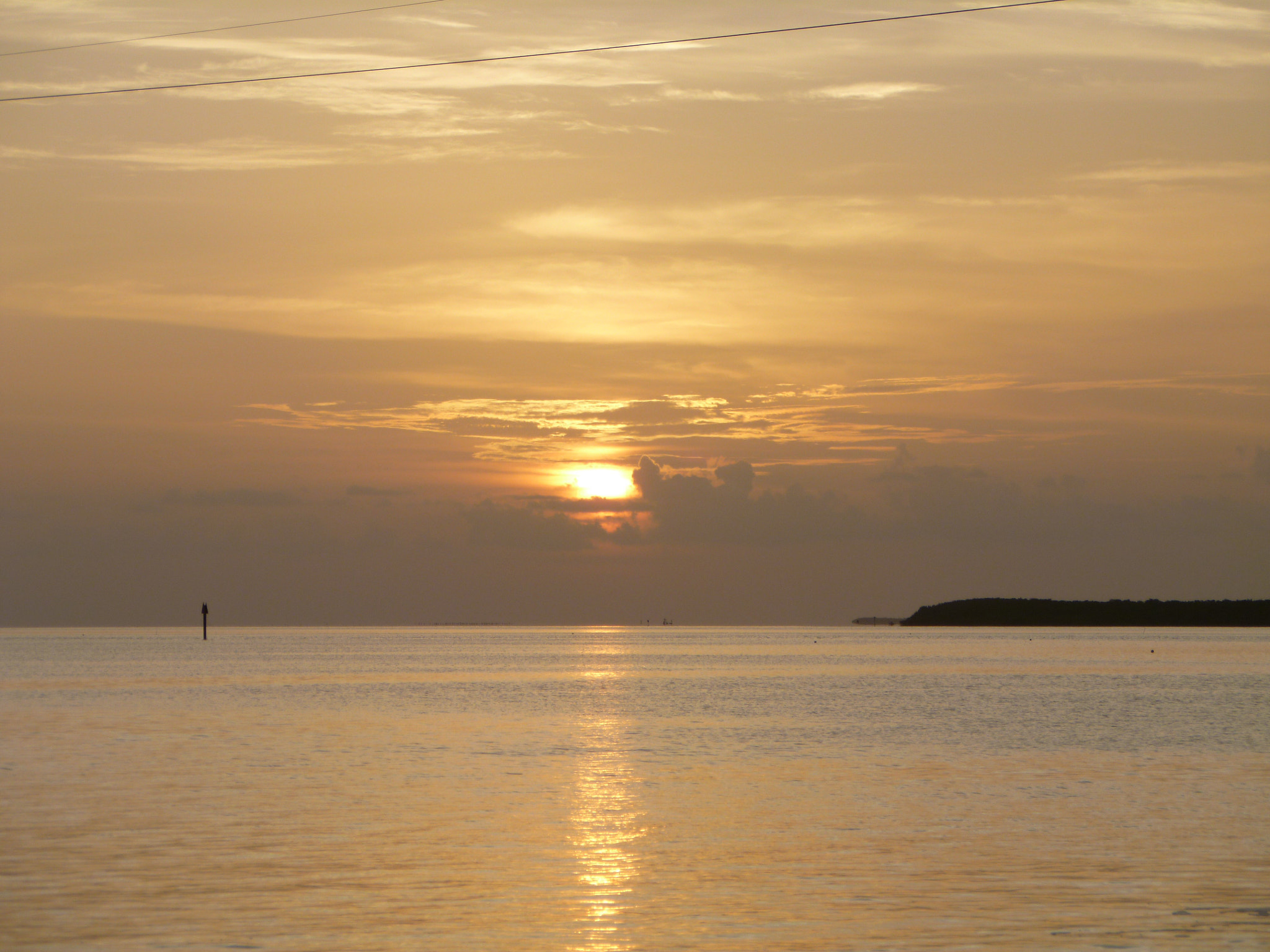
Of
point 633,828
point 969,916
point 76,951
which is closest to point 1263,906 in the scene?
point 969,916

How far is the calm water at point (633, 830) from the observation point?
18.4 metres

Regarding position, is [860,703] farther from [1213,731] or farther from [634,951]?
[634,951]

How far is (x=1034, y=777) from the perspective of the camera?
36.7 m

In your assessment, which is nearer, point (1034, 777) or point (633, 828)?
point (633, 828)

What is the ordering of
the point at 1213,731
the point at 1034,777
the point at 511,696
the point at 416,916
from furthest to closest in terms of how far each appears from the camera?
the point at 511,696
the point at 1213,731
the point at 1034,777
the point at 416,916

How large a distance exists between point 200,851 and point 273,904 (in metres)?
5.17

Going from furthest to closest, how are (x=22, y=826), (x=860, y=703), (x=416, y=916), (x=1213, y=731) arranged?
(x=860, y=703)
(x=1213, y=731)
(x=22, y=826)
(x=416, y=916)

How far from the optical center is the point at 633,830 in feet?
88.2

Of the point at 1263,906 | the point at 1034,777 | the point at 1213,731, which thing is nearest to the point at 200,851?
the point at 1263,906

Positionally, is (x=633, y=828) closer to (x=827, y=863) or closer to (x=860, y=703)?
(x=827, y=863)

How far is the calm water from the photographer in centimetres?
1838

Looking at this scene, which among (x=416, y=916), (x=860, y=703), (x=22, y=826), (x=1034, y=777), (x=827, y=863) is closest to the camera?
(x=416, y=916)

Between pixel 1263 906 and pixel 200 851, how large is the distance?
1757 centimetres

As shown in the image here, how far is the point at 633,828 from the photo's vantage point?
2711 centimetres
